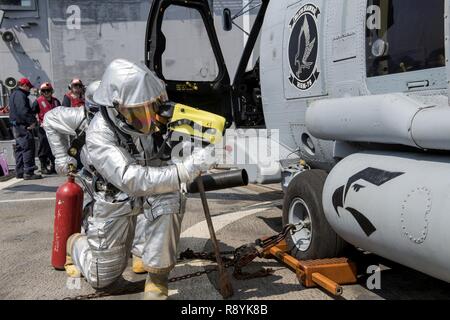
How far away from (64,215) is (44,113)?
604 centimetres

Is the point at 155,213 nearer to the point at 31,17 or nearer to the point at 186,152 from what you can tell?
the point at 186,152

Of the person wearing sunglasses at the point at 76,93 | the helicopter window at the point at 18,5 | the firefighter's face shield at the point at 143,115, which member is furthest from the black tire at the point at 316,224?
the helicopter window at the point at 18,5

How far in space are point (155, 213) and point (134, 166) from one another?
1.06ft

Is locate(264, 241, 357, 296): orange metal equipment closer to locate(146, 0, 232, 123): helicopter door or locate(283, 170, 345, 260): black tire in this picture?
locate(283, 170, 345, 260): black tire

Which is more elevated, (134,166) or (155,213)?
(134,166)

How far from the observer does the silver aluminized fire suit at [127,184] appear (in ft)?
8.52

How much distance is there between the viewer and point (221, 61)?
5688 millimetres

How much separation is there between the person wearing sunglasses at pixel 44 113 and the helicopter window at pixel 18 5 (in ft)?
22.4

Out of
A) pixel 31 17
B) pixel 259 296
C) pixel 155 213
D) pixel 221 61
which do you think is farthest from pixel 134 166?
pixel 31 17

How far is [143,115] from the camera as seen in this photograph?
2.71 metres

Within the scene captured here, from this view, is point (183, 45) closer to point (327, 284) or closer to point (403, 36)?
point (403, 36)

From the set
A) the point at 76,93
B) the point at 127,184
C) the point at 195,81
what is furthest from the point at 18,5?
the point at 127,184

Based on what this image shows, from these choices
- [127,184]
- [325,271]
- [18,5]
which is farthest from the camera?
[18,5]

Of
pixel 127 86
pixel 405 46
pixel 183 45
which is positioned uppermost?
pixel 183 45
